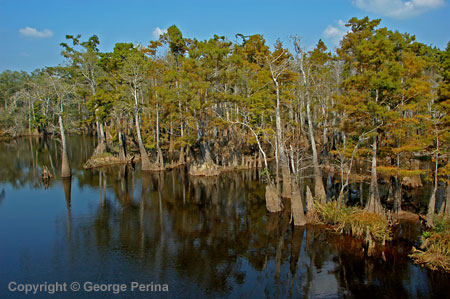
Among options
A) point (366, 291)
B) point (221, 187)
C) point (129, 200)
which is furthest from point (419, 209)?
point (129, 200)

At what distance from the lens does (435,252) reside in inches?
653

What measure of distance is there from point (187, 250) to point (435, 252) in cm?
Answer: 1293

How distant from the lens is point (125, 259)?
17672 millimetres

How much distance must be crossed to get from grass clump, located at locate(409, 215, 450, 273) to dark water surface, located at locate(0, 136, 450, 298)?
612mm

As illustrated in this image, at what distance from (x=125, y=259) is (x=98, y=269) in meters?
1.48

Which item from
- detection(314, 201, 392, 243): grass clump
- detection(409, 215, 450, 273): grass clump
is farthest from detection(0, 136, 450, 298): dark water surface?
detection(314, 201, 392, 243): grass clump

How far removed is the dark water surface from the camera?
15.1 meters

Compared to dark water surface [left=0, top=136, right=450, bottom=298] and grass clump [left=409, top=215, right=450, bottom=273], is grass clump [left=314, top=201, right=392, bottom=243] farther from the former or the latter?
grass clump [left=409, top=215, right=450, bottom=273]

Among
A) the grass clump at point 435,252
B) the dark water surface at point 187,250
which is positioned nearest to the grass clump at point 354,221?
the dark water surface at point 187,250

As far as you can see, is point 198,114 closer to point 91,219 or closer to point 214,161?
point 214,161

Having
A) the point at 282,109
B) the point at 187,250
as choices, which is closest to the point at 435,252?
the point at 187,250

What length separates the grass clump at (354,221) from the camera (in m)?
19.3

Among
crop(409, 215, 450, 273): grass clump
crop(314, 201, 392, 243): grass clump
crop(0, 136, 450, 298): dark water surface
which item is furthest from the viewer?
crop(314, 201, 392, 243): grass clump

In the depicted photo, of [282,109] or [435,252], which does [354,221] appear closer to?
[435,252]
